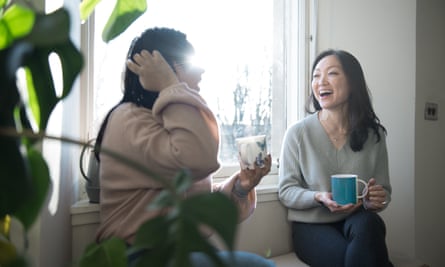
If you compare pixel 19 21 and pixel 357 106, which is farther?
pixel 357 106

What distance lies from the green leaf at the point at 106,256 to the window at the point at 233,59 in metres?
1.00

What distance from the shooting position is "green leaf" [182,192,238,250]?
202mm

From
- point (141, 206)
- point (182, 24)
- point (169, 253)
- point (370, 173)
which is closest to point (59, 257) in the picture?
point (141, 206)

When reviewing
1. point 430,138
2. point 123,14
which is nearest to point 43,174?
point 123,14

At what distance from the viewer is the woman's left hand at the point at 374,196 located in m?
1.29

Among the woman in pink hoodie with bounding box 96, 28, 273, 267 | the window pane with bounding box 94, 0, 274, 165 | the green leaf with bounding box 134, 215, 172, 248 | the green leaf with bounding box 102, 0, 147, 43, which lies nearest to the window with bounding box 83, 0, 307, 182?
the window pane with bounding box 94, 0, 274, 165

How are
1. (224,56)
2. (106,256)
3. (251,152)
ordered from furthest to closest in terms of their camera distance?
(224,56)
(251,152)
(106,256)

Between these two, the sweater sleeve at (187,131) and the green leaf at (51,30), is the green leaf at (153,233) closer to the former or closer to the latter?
the green leaf at (51,30)

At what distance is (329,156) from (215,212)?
1298 millimetres

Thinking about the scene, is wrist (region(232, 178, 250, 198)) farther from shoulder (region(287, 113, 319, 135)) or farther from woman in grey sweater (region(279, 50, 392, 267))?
shoulder (region(287, 113, 319, 135))

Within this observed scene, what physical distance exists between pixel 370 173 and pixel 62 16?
1405 mm

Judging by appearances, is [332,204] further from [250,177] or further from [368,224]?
[250,177]

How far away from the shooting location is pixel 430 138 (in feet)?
5.64

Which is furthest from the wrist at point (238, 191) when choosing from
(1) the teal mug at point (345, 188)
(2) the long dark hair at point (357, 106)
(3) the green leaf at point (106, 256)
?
(3) the green leaf at point (106, 256)
